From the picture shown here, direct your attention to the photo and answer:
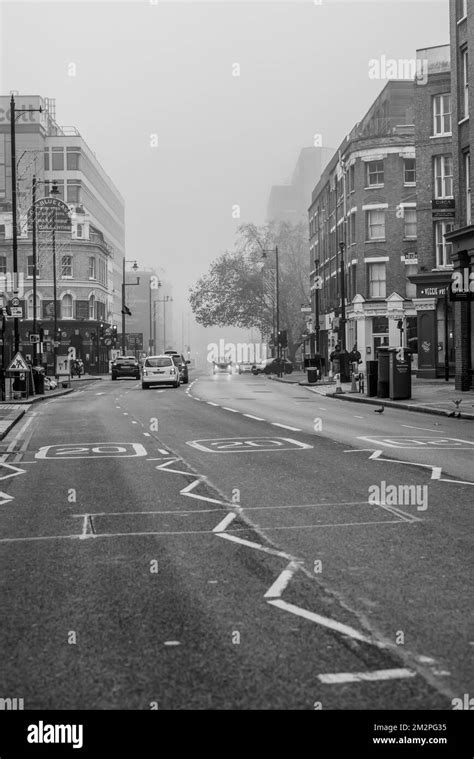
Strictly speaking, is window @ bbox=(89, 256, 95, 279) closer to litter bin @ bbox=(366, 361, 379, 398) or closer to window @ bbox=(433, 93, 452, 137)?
window @ bbox=(433, 93, 452, 137)

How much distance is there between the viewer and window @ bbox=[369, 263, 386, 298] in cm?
6019

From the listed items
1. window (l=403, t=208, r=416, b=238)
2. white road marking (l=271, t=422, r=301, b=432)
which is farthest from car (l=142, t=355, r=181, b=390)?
white road marking (l=271, t=422, r=301, b=432)

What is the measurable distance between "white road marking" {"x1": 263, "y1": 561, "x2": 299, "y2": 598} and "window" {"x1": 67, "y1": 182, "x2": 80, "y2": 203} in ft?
321

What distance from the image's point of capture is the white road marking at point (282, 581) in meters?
5.91

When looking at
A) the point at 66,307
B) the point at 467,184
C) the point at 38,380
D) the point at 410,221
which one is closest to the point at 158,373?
the point at 38,380

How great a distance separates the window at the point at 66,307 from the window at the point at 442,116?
49327mm

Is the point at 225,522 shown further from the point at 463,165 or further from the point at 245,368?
the point at 245,368

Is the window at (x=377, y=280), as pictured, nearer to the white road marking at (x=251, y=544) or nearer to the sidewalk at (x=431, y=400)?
the sidewalk at (x=431, y=400)

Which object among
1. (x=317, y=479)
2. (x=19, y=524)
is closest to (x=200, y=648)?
(x=19, y=524)

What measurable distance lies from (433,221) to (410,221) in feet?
37.3

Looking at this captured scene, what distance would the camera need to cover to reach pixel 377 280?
2381 inches
